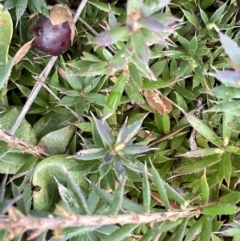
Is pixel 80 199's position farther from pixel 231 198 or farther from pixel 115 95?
pixel 231 198

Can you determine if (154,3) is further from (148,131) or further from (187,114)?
(148,131)

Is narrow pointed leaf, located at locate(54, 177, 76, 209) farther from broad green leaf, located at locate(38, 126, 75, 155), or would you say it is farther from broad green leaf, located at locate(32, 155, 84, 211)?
broad green leaf, located at locate(38, 126, 75, 155)

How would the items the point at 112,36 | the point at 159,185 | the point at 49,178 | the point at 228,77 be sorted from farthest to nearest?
1. the point at 49,178
2. the point at 159,185
3. the point at 112,36
4. the point at 228,77

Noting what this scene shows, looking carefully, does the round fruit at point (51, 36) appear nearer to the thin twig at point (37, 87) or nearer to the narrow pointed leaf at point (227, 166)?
the thin twig at point (37, 87)

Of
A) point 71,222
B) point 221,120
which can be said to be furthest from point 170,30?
point 221,120

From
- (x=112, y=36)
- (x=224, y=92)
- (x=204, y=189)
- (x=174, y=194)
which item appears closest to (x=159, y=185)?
(x=174, y=194)

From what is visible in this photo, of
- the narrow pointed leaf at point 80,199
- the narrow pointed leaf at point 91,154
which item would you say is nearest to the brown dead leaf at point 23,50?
the narrow pointed leaf at point 91,154
